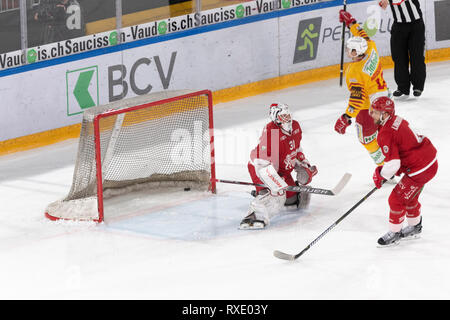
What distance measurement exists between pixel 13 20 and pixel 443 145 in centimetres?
384

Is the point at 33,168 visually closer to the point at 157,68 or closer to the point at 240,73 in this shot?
the point at 157,68

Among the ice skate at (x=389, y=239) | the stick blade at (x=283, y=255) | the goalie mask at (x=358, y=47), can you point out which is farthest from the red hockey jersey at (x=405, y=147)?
the goalie mask at (x=358, y=47)

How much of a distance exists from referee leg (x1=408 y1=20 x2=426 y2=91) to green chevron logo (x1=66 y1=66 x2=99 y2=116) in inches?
125

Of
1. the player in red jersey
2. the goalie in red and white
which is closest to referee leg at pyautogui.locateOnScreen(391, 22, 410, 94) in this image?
the goalie in red and white

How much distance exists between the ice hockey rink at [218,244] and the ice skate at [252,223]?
6cm

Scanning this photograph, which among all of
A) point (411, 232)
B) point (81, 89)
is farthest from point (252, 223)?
point (81, 89)

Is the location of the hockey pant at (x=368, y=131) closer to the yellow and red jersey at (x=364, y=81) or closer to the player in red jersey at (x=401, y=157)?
the yellow and red jersey at (x=364, y=81)

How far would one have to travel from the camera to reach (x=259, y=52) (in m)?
10.5

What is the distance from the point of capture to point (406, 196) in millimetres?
6047

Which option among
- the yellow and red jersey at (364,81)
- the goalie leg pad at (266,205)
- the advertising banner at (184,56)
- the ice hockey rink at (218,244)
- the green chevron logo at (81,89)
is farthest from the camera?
the green chevron logo at (81,89)

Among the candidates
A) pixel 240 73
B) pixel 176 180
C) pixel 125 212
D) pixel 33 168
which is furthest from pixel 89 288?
pixel 240 73

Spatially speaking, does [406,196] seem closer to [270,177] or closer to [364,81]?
[270,177]

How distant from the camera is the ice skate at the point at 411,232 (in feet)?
20.6

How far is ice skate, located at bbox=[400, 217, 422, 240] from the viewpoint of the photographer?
6.29m
